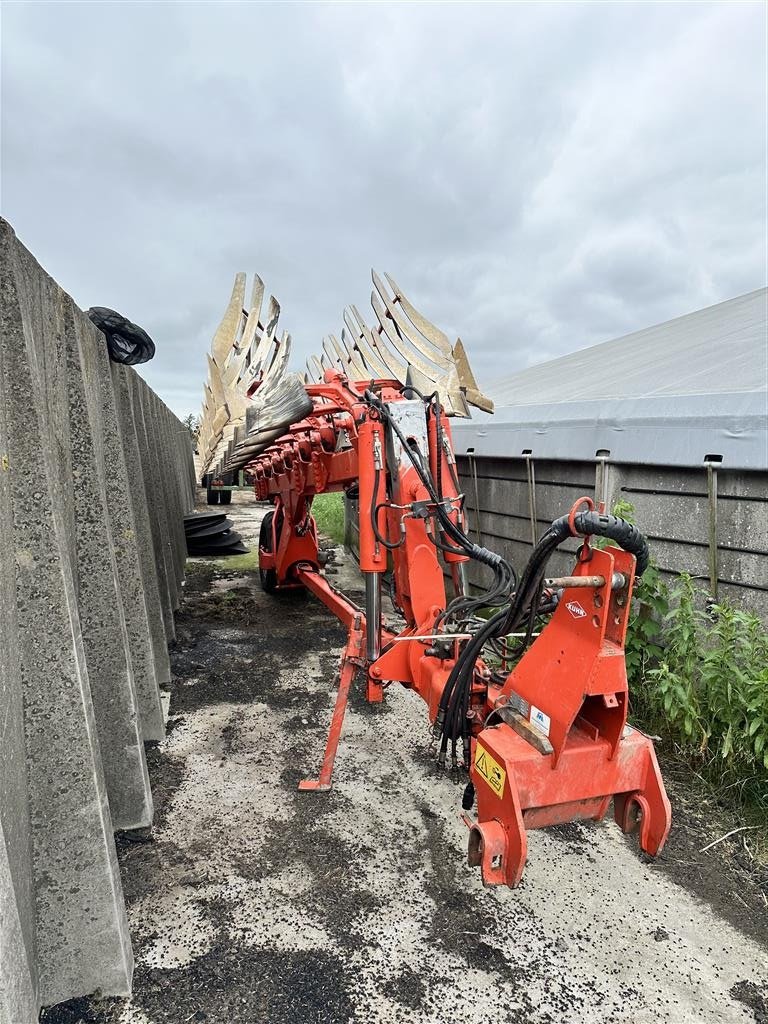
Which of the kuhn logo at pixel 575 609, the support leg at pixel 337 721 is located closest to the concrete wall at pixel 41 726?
the support leg at pixel 337 721

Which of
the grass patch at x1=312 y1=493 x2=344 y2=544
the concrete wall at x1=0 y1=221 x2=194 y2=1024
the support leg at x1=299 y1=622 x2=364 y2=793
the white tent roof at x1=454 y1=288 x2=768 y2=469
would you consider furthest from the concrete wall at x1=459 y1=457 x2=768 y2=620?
the grass patch at x1=312 y1=493 x2=344 y2=544

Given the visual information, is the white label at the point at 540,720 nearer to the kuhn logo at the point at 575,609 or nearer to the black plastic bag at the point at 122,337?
the kuhn logo at the point at 575,609

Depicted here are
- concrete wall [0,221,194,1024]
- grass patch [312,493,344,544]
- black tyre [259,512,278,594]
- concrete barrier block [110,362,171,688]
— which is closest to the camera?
concrete wall [0,221,194,1024]

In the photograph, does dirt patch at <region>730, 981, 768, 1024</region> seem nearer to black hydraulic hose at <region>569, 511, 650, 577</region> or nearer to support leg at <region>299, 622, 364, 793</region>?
black hydraulic hose at <region>569, 511, 650, 577</region>

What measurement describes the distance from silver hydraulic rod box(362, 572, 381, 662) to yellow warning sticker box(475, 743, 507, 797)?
1.13 m

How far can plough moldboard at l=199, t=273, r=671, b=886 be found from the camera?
7.14 ft

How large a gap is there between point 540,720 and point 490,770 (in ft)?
0.85

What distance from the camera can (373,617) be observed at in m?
3.46

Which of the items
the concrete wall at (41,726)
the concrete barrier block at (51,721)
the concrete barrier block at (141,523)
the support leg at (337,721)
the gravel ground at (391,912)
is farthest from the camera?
the concrete barrier block at (141,523)

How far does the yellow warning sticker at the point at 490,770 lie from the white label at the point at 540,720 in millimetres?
213

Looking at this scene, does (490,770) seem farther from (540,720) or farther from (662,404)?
(662,404)

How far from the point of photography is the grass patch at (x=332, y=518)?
1277 centimetres

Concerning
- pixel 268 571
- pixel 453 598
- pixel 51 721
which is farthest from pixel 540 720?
pixel 268 571

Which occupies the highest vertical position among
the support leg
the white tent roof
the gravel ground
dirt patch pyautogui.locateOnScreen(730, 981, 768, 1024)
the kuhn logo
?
the white tent roof
